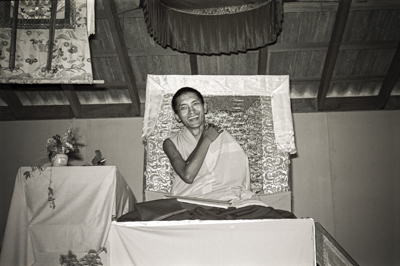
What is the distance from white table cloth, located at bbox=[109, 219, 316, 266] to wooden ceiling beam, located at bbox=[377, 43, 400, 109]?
3.80 m

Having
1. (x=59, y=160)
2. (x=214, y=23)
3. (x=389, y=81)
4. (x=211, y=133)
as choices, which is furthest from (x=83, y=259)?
(x=389, y=81)

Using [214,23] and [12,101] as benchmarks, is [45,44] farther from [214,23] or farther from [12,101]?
[12,101]

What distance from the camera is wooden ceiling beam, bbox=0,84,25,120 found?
5.50 metres

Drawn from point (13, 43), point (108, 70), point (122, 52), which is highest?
point (122, 52)

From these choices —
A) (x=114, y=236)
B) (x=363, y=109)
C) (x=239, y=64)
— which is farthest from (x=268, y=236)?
(x=363, y=109)

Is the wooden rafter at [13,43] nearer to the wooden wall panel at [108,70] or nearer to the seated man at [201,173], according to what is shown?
the seated man at [201,173]

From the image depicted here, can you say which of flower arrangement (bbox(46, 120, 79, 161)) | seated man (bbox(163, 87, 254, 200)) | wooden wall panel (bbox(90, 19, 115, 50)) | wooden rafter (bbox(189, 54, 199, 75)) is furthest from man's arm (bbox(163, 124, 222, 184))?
wooden wall panel (bbox(90, 19, 115, 50))

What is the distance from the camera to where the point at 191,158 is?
2906mm

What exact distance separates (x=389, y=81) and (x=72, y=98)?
3.91m

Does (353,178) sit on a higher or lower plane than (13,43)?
lower

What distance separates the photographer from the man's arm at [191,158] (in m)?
2.84

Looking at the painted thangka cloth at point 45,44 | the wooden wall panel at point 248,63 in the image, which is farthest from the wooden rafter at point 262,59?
the painted thangka cloth at point 45,44

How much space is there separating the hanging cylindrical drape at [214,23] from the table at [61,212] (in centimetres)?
179

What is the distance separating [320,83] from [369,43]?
Result: 2.38 ft
